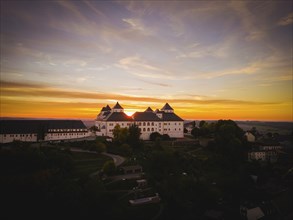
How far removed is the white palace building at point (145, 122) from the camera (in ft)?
232

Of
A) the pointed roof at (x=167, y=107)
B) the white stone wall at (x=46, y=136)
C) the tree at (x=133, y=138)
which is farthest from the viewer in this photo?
the pointed roof at (x=167, y=107)

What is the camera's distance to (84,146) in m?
53.8

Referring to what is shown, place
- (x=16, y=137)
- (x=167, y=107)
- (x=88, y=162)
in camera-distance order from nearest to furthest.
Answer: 1. (x=88, y=162)
2. (x=16, y=137)
3. (x=167, y=107)

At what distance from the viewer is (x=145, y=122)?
73.8m

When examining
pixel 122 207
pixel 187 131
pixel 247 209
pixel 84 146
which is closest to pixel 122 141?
pixel 84 146

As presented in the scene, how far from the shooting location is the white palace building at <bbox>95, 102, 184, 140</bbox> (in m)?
70.7

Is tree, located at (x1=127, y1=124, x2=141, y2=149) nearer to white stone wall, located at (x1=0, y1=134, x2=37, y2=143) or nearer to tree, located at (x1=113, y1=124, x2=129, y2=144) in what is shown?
tree, located at (x1=113, y1=124, x2=129, y2=144)

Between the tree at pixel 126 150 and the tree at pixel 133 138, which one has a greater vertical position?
the tree at pixel 133 138

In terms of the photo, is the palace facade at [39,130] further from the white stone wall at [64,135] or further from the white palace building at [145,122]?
the white palace building at [145,122]

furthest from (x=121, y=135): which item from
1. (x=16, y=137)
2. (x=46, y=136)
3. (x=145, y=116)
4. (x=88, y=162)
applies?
(x=16, y=137)

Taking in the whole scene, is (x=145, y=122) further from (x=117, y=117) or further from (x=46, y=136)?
(x=46, y=136)

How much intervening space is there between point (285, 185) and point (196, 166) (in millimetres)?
15598

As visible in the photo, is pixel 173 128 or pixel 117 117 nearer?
pixel 117 117

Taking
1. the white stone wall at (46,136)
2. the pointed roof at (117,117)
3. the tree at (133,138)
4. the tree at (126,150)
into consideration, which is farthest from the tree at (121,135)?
the white stone wall at (46,136)
